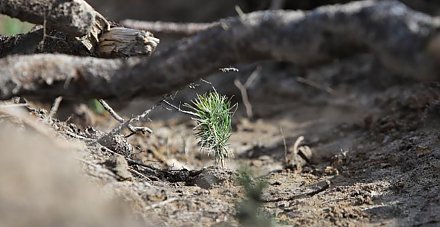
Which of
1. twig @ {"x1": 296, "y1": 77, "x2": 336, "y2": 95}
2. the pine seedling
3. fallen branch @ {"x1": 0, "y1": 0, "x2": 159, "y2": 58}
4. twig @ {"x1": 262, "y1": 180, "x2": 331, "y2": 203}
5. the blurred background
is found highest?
the blurred background

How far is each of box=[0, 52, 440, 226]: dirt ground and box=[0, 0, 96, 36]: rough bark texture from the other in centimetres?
41

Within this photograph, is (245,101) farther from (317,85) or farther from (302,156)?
(302,156)

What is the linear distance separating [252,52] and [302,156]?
1.38m

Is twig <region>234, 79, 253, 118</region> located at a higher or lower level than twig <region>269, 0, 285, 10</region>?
lower

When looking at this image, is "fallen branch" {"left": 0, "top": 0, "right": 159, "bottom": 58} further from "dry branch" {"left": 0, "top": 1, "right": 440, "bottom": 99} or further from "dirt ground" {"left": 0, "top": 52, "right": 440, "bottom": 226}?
"dry branch" {"left": 0, "top": 1, "right": 440, "bottom": 99}

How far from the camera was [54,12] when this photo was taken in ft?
7.80

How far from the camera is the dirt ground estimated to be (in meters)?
2.28

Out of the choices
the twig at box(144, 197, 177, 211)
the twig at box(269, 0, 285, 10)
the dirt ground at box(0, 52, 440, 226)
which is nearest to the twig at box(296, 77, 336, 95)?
the dirt ground at box(0, 52, 440, 226)

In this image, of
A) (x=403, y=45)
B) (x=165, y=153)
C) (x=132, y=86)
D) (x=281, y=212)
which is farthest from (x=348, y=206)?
(x=165, y=153)

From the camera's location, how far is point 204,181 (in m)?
2.62

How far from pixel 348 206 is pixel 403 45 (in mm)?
755

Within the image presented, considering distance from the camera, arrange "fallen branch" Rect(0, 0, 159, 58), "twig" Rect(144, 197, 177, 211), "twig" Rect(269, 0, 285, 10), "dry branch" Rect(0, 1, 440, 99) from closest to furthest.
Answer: "dry branch" Rect(0, 1, 440, 99)
"twig" Rect(144, 197, 177, 211)
"fallen branch" Rect(0, 0, 159, 58)
"twig" Rect(269, 0, 285, 10)

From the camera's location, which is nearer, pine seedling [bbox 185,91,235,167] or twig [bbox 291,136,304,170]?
pine seedling [bbox 185,91,235,167]

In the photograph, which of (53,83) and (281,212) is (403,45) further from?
(53,83)
